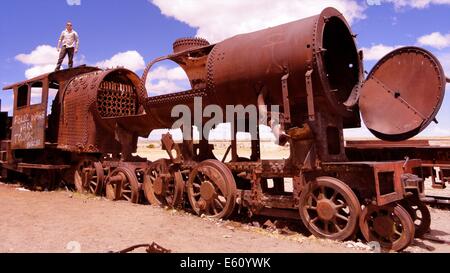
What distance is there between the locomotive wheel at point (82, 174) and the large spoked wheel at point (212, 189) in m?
3.89

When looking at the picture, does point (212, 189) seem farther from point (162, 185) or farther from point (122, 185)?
point (122, 185)

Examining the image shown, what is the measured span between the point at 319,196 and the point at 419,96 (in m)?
2.32

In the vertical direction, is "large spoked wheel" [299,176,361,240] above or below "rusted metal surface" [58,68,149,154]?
below

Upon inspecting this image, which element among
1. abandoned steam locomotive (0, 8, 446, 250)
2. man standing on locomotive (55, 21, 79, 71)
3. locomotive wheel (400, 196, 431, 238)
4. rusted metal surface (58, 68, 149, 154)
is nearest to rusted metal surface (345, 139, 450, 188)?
abandoned steam locomotive (0, 8, 446, 250)

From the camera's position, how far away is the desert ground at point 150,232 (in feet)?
15.9

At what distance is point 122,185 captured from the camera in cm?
880

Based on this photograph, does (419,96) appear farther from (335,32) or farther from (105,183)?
(105,183)

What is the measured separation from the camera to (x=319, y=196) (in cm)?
540

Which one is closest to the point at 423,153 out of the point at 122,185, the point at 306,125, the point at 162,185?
the point at 306,125

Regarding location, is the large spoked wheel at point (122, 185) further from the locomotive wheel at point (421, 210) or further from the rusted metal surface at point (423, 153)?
the locomotive wheel at point (421, 210)

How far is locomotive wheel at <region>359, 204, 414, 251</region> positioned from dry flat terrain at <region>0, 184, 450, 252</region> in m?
0.30

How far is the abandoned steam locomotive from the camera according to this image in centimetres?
518

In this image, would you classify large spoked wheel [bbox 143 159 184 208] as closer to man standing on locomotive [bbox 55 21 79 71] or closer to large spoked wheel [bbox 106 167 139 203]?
large spoked wheel [bbox 106 167 139 203]
